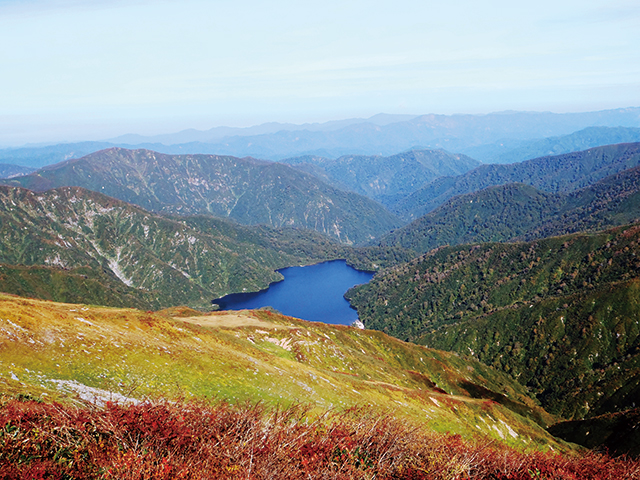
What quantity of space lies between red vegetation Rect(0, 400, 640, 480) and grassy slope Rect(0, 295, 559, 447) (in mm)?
7667

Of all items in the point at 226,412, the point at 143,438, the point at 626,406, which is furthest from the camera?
the point at 626,406

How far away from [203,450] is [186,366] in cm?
2951

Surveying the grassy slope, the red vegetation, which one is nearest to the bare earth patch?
the grassy slope

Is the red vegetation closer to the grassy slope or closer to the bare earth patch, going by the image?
the grassy slope

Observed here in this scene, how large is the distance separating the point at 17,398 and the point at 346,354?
96203 millimetres

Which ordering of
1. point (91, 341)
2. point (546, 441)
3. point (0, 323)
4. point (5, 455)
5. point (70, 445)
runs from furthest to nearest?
point (546, 441) < point (91, 341) < point (0, 323) < point (70, 445) < point (5, 455)

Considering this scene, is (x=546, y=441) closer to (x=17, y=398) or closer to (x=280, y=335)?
(x=280, y=335)

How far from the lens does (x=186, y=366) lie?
159 ft

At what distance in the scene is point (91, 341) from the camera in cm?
4491

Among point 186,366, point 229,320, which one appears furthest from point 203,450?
point 229,320

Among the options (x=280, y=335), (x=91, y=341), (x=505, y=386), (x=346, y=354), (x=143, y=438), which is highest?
(x=143, y=438)

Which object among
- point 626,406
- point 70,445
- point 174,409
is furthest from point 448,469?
point 626,406

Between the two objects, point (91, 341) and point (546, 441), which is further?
point (546, 441)

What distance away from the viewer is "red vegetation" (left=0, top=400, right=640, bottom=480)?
18.2m
